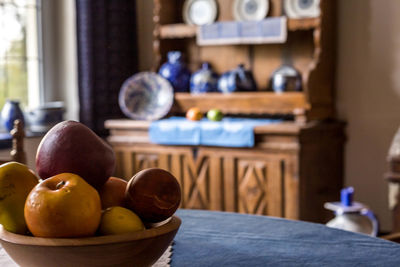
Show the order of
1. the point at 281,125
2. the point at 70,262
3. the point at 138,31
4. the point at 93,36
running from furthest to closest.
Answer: the point at 138,31 → the point at 93,36 → the point at 281,125 → the point at 70,262

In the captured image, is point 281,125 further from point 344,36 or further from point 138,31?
point 138,31

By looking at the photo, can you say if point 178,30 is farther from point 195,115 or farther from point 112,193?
point 112,193

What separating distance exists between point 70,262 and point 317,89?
106 inches

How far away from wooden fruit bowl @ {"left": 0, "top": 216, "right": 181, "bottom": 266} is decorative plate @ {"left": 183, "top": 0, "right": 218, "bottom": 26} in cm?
310

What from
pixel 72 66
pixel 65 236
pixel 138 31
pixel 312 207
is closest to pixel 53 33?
pixel 72 66

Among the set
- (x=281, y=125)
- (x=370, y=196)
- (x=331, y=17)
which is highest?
(x=331, y=17)

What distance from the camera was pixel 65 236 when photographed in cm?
85

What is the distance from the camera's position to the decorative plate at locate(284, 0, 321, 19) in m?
3.48

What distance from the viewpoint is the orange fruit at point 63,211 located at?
33.3 inches

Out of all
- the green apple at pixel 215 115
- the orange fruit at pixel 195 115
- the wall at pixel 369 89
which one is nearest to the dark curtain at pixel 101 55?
the orange fruit at pixel 195 115

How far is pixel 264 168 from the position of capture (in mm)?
3191

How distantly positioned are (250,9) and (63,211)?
3.03 meters

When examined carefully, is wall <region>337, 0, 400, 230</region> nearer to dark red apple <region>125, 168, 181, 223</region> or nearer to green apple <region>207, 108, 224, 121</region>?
green apple <region>207, 108, 224, 121</region>

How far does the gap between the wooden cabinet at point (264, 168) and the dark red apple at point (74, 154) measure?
217 centimetres
